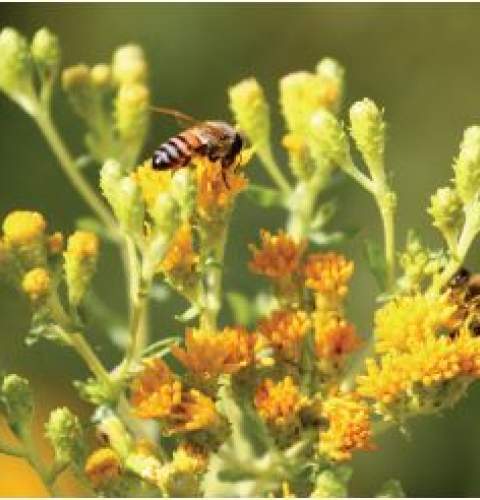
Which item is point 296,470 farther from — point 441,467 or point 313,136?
point 441,467

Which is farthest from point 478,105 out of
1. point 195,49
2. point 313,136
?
point 313,136

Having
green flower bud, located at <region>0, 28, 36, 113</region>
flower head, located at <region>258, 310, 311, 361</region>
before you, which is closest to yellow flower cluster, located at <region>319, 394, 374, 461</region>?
flower head, located at <region>258, 310, 311, 361</region>

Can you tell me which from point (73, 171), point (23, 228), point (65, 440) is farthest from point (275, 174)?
point (65, 440)

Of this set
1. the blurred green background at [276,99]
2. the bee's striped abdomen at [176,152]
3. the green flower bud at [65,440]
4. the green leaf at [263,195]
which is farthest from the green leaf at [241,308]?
the blurred green background at [276,99]

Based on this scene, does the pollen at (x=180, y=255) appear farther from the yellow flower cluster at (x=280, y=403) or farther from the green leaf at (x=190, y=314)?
the yellow flower cluster at (x=280, y=403)

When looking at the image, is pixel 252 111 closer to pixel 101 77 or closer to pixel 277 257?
pixel 101 77

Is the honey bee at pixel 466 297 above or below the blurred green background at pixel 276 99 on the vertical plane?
below
